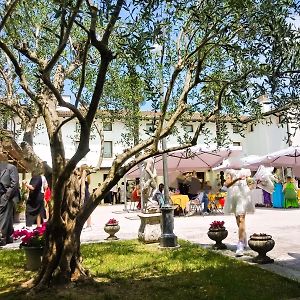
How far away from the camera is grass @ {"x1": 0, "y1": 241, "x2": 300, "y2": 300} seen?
5141 millimetres

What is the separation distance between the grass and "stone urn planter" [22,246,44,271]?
0.16 meters

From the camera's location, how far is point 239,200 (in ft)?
24.7

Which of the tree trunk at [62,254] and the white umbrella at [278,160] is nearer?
the tree trunk at [62,254]

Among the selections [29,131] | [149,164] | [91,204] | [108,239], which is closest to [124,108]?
[149,164]

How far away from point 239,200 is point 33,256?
12.0ft

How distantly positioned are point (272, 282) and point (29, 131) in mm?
5194

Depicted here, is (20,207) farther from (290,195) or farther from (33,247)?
(290,195)

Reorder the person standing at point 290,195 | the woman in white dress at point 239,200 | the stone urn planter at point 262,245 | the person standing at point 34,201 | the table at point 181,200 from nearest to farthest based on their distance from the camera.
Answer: the stone urn planter at point 262,245 < the woman in white dress at point 239,200 < the person standing at point 34,201 < the table at point 181,200 < the person standing at point 290,195

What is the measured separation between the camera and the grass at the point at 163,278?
5.14 metres

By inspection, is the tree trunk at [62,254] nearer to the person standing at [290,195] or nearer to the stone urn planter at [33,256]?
the stone urn planter at [33,256]

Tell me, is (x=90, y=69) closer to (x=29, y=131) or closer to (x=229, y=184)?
(x=29, y=131)

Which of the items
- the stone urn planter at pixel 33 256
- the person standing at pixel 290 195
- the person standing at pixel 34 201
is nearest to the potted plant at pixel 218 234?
the stone urn planter at pixel 33 256

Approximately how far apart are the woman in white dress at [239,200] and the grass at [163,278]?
1.81ft

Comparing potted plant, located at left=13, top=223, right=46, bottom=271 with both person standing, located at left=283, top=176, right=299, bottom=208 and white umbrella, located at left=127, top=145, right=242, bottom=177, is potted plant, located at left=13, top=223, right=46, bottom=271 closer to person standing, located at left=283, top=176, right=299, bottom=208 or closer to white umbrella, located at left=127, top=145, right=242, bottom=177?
white umbrella, located at left=127, top=145, right=242, bottom=177
